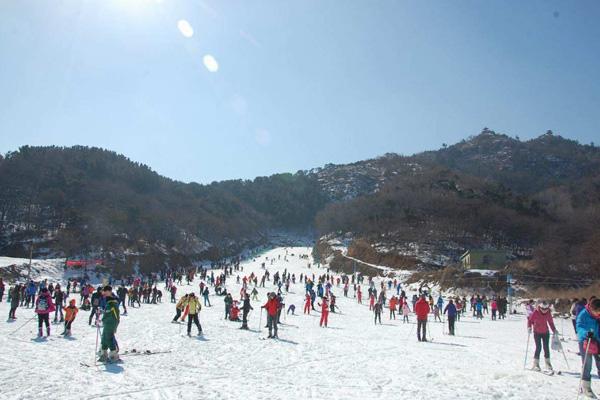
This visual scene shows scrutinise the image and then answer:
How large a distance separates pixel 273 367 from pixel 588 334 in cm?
575

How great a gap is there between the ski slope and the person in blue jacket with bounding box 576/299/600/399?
0.32 metres

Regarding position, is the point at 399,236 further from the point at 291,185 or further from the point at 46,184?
the point at 291,185

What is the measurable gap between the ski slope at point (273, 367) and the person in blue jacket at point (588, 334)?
1.04ft

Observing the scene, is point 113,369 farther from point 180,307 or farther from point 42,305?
point 180,307

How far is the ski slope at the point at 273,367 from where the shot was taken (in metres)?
6.86

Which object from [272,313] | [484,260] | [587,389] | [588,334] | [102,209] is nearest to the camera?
[587,389]

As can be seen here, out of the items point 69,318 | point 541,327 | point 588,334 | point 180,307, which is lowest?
point 69,318

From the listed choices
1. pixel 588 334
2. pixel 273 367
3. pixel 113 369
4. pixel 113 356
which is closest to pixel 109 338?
pixel 113 356

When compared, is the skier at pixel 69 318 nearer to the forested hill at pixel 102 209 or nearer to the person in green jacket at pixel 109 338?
the person in green jacket at pixel 109 338

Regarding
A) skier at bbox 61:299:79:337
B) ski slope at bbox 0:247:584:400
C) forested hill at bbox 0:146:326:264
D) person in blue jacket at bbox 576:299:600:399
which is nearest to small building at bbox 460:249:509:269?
ski slope at bbox 0:247:584:400

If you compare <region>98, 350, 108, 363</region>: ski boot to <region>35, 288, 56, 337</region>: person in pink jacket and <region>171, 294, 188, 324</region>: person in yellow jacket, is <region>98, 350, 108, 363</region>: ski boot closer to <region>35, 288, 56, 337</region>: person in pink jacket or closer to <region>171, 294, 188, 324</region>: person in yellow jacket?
<region>35, 288, 56, 337</region>: person in pink jacket

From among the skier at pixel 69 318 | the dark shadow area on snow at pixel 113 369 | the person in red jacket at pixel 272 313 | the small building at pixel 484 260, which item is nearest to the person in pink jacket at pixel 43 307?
the skier at pixel 69 318

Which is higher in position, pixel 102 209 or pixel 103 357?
pixel 102 209

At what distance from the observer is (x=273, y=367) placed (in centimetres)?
885
